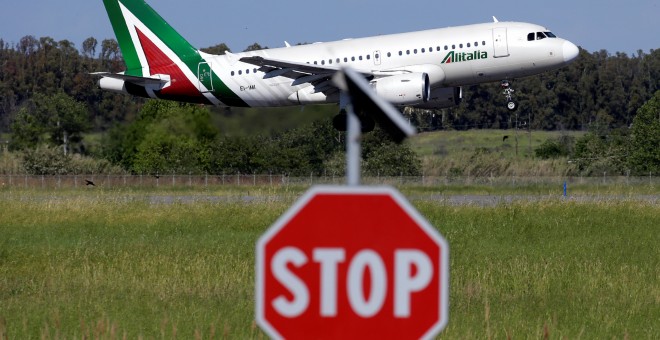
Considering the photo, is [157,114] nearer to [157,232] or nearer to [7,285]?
[157,232]

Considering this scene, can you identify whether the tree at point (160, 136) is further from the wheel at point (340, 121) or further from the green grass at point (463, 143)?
the green grass at point (463, 143)

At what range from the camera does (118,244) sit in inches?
856

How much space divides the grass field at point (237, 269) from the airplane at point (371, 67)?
296 inches

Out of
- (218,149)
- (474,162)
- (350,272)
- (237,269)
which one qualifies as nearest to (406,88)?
(218,149)

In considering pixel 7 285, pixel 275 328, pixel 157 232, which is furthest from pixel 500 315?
pixel 157 232

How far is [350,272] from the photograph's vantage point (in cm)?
434

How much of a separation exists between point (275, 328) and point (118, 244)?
1772 cm

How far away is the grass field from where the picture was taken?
1162 cm

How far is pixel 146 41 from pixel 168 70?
2.30 m

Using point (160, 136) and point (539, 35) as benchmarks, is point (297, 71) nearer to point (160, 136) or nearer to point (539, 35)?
point (160, 136)

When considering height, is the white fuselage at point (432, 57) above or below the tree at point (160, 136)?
above

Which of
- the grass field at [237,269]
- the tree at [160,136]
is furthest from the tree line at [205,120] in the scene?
the grass field at [237,269]

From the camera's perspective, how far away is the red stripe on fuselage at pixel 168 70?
41938mm

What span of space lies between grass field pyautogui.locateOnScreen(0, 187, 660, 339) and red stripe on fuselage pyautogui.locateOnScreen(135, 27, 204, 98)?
10.6 meters
